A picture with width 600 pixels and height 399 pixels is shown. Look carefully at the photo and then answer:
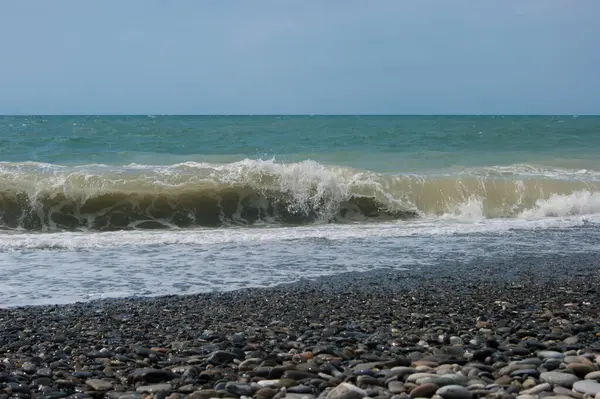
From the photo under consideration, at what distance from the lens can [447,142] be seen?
3628 cm

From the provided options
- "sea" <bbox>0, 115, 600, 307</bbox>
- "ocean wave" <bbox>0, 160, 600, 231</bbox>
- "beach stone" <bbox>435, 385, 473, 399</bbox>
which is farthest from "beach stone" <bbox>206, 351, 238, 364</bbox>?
"ocean wave" <bbox>0, 160, 600, 231</bbox>

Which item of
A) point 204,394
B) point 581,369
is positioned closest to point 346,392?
point 204,394

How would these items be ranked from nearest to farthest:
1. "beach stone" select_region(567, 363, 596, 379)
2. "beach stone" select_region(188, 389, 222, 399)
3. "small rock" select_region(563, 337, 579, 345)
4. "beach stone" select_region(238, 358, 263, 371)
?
"beach stone" select_region(188, 389, 222, 399) → "beach stone" select_region(567, 363, 596, 379) → "beach stone" select_region(238, 358, 263, 371) → "small rock" select_region(563, 337, 579, 345)

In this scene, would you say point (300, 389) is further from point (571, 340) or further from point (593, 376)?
point (571, 340)

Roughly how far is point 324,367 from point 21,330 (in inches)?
109

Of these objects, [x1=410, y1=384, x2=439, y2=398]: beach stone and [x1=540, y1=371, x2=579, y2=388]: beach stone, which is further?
[x1=540, y1=371, x2=579, y2=388]: beach stone

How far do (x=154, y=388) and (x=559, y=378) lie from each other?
2025 millimetres

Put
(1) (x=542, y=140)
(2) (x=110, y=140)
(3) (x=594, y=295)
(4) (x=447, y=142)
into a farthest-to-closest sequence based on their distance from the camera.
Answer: (1) (x=542, y=140) < (4) (x=447, y=142) < (2) (x=110, y=140) < (3) (x=594, y=295)

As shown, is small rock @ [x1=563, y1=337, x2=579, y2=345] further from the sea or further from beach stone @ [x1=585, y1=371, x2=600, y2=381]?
the sea

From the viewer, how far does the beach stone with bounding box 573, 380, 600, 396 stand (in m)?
3.47

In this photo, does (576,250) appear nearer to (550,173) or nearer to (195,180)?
(195,180)

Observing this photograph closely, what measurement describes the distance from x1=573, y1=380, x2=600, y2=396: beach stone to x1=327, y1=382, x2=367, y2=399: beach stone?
102 centimetres

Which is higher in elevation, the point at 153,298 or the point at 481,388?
the point at 481,388

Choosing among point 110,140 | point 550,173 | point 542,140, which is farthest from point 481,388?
point 542,140
